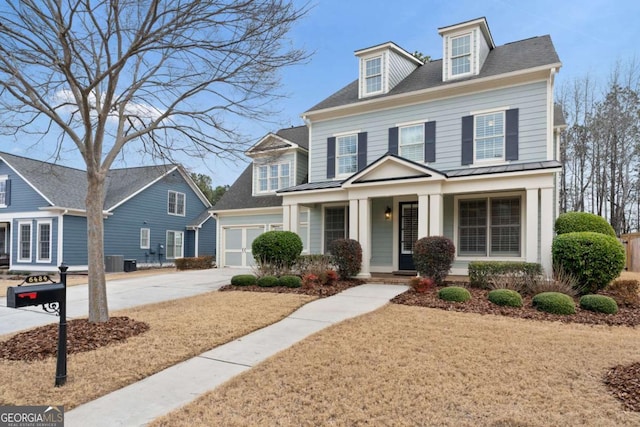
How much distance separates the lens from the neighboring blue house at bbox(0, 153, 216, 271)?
61.8ft

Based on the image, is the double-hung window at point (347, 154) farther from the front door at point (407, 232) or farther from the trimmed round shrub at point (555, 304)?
the trimmed round shrub at point (555, 304)

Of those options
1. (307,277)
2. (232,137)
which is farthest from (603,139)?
(232,137)

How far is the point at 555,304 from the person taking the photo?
754 cm

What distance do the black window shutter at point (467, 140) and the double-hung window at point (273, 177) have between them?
7306mm

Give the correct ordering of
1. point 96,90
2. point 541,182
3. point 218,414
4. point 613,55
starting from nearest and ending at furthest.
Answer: point 218,414, point 96,90, point 541,182, point 613,55

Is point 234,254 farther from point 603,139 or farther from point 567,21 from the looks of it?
point 603,139

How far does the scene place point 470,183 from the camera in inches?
438

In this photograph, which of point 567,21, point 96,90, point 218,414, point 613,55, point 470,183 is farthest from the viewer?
point 613,55

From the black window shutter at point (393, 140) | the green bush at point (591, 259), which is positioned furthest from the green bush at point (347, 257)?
the green bush at point (591, 259)

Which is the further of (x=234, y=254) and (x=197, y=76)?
(x=234, y=254)

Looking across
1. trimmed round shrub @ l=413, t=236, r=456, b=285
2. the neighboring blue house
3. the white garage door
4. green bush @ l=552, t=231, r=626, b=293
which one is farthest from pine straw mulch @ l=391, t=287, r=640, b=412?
the neighboring blue house

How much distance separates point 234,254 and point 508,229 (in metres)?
11.5

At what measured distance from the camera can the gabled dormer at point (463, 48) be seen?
1239 centimetres

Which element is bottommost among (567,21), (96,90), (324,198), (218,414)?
(218,414)
